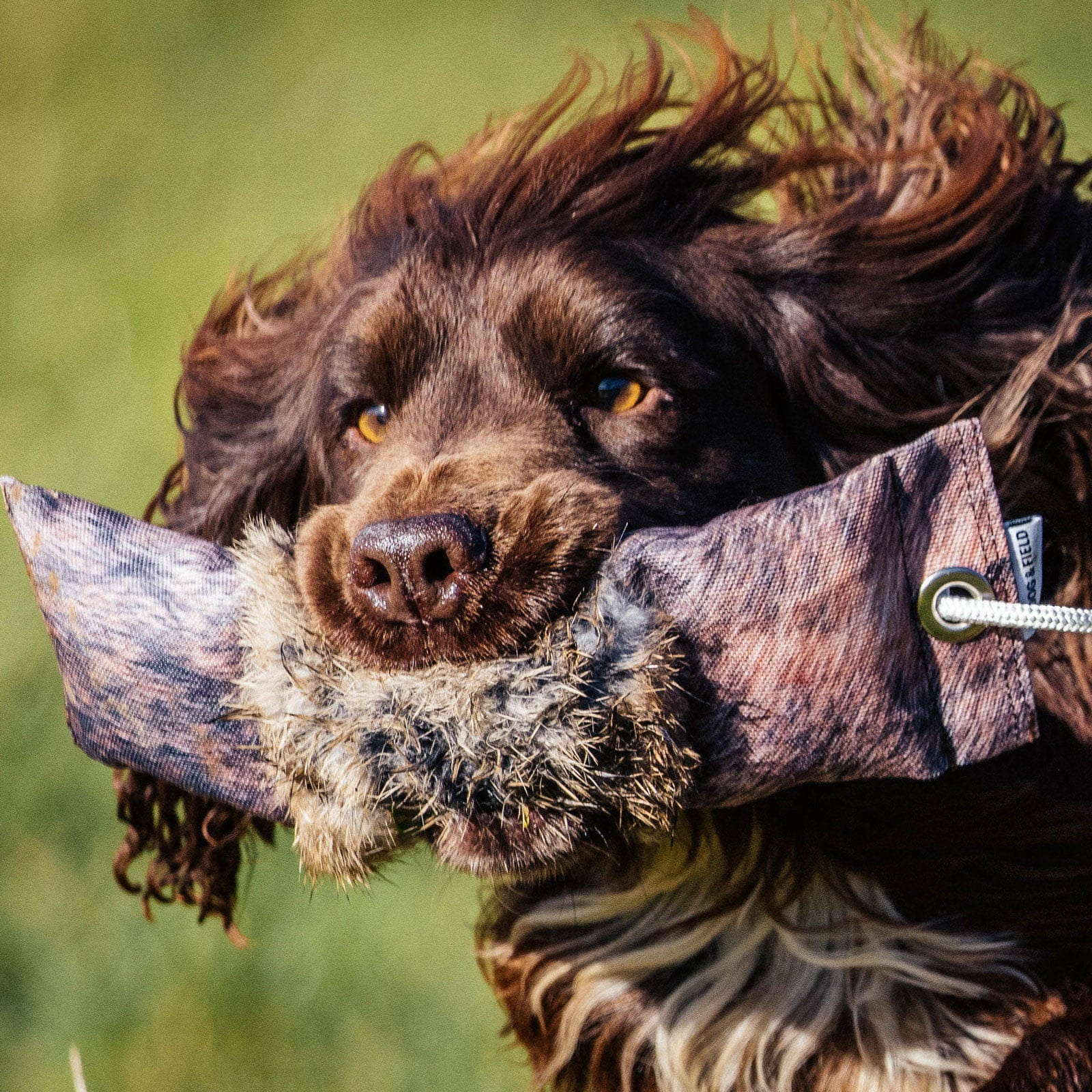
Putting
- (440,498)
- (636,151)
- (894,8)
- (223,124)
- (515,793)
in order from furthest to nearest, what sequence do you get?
(223,124), (894,8), (636,151), (440,498), (515,793)

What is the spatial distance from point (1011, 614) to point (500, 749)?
0.68 m

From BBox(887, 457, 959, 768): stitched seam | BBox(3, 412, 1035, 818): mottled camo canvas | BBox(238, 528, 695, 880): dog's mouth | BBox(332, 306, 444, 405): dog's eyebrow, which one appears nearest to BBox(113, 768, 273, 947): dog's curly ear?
BBox(332, 306, 444, 405): dog's eyebrow

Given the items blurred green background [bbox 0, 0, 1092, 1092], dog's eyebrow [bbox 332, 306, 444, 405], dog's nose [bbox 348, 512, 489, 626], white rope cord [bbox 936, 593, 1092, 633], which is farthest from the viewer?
blurred green background [bbox 0, 0, 1092, 1092]

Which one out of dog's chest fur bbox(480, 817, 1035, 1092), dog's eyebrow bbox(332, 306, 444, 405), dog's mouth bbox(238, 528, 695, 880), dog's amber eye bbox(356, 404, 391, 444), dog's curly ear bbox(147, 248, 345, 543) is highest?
dog's curly ear bbox(147, 248, 345, 543)

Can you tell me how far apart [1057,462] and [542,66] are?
4.82m

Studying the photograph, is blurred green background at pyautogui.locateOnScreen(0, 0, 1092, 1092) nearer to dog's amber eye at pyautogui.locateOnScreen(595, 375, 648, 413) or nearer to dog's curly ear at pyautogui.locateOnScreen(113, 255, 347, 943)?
dog's curly ear at pyautogui.locateOnScreen(113, 255, 347, 943)

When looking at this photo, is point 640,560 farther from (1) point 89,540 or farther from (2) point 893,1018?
(2) point 893,1018

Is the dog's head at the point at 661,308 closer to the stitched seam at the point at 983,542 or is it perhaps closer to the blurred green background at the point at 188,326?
the stitched seam at the point at 983,542

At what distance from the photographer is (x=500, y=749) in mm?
2059

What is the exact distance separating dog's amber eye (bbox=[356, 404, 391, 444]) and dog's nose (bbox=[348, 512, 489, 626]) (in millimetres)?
738

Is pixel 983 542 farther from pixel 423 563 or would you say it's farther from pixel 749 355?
pixel 749 355

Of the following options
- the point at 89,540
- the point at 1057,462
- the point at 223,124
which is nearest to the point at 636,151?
the point at 1057,462

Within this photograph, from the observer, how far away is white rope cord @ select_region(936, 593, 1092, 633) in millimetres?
2006

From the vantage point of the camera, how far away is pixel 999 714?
212 centimetres
